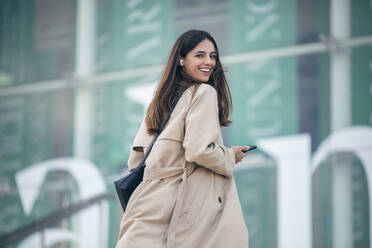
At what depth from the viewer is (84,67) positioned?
26.6 ft

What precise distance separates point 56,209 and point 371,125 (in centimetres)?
349

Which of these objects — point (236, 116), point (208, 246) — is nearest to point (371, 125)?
point (236, 116)

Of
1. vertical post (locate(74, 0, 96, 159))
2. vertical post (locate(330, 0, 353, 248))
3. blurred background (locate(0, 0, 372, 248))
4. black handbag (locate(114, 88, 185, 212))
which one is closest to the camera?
black handbag (locate(114, 88, 185, 212))

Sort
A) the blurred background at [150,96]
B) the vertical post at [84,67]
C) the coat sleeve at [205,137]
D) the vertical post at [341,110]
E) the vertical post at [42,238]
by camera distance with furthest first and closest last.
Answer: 1. the vertical post at [84,67]
2. the vertical post at [42,238]
3. the blurred background at [150,96]
4. the vertical post at [341,110]
5. the coat sleeve at [205,137]

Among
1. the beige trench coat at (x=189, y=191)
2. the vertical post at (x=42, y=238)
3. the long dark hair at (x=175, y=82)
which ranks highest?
the long dark hair at (x=175, y=82)

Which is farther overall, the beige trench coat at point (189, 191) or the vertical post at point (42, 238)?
the vertical post at point (42, 238)

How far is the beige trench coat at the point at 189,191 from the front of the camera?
10.3 ft

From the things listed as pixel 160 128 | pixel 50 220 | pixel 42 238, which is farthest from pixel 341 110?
pixel 160 128

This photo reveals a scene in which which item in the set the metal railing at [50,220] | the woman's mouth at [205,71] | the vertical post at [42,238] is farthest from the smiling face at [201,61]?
the vertical post at [42,238]

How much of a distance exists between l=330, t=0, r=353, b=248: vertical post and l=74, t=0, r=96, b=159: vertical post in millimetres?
2734

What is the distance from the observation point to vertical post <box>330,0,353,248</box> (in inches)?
257

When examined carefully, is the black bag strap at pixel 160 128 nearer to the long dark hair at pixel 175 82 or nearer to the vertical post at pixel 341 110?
the long dark hair at pixel 175 82

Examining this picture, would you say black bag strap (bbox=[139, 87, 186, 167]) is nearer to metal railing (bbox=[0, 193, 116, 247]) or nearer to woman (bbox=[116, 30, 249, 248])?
woman (bbox=[116, 30, 249, 248])

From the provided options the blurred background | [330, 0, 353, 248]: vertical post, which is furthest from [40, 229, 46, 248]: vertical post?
[330, 0, 353, 248]: vertical post
